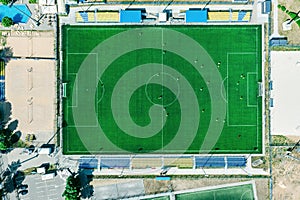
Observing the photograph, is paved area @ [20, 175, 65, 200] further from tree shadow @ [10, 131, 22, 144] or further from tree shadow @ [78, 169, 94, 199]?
tree shadow @ [10, 131, 22, 144]

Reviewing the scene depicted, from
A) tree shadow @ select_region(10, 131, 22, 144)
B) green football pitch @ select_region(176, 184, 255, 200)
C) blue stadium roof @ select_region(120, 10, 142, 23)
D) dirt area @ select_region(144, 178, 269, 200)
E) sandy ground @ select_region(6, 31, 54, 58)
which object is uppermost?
blue stadium roof @ select_region(120, 10, 142, 23)

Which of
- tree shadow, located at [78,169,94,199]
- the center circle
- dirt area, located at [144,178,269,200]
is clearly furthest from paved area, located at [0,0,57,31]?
dirt area, located at [144,178,269,200]

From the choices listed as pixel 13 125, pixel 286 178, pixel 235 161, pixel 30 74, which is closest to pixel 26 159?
pixel 13 125

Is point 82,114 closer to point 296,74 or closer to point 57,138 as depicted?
point 57,138

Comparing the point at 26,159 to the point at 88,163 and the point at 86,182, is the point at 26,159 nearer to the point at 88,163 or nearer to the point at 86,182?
the point at 88,163

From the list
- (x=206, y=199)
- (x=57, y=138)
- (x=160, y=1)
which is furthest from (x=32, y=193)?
(x=160, y=1)

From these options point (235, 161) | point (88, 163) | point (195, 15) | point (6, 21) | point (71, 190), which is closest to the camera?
point (71, 190)
